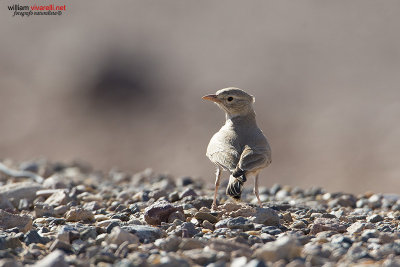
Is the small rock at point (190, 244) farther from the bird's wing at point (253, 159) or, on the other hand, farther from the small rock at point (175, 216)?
the bird's wing at point (253, 159)

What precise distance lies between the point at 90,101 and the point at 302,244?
25608 mm

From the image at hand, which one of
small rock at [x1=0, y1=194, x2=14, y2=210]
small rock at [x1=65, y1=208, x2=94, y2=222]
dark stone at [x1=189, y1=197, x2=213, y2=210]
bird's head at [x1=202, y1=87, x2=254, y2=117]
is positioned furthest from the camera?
bird's head at [x1=202, y1=87, x2=254, y2=117]

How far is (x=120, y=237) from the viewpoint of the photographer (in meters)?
5.43

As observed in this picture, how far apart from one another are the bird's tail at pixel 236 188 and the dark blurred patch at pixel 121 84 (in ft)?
72.8

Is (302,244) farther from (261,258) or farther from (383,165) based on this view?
(383,165)

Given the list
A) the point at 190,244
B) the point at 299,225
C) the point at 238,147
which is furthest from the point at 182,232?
the point at 238,147

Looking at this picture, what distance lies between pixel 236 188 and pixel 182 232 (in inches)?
37.9

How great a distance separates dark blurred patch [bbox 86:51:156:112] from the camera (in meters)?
29.6

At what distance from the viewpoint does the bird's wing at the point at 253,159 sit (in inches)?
277

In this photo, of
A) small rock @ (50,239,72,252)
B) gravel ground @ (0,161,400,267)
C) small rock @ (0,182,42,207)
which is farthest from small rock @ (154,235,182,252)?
small rock @ (0,182,42,207)

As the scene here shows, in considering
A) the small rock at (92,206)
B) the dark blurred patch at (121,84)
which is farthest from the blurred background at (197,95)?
the small rock at (92,206)

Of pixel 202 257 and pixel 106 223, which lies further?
pixel 106 223

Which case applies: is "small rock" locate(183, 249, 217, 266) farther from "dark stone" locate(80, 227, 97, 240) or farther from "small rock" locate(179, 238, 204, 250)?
"dark stone" locate(80, 227, 97, 240)

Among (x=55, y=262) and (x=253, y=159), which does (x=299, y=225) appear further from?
(x=55, y=262)
